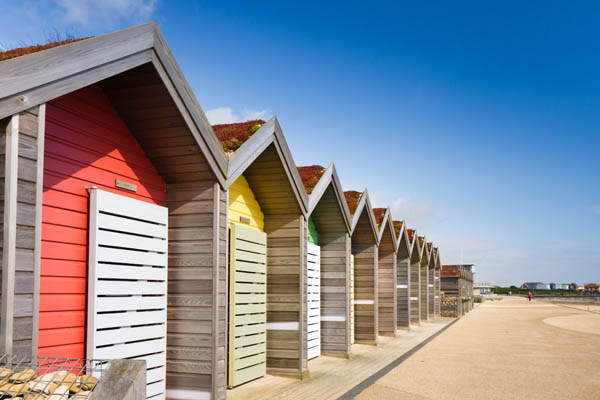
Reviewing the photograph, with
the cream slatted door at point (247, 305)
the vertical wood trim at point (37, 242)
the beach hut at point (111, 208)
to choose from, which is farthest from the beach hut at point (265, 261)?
the vertical wood trim at point (37, 242)

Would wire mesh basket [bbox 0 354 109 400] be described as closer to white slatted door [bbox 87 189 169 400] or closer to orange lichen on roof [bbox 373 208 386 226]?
white slatted door [bbox 87 189 169 400]

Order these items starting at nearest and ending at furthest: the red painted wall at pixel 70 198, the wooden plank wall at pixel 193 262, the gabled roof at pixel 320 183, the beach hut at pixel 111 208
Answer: the beach hut at pixel 111 208, the red painted wall at pixel 70 198, the wooden plank wall at pixel 193 262, the gabled roof at pixel 320 183

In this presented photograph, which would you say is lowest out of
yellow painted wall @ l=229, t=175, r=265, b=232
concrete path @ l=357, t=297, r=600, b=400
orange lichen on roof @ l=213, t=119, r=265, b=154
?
concrete path @ l=357, t=297, r=600, b=400

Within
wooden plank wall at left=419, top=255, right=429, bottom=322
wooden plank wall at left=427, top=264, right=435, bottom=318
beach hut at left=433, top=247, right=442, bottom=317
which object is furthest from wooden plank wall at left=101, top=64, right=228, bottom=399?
beach hut at left=433, top=247, right=442, bottom=317

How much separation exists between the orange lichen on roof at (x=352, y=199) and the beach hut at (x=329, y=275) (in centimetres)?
92

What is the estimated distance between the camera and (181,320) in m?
7.50

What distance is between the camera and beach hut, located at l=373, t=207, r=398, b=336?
61.5 feet

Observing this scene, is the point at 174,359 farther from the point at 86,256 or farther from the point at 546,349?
the point at 546,349

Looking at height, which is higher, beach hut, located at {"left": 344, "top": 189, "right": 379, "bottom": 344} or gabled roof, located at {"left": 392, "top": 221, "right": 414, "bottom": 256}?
gabled roof, located at {"left": 392, "top": 221, "right": 414, "bottom": 256}

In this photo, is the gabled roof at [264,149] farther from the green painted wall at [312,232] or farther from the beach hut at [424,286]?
the beach hut at [424,286]

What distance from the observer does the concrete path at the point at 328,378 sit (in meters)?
9.05

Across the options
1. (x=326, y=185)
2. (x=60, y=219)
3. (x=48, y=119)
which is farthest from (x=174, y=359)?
(x=326, y=185)

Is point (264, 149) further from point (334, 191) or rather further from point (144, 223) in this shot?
point (334, 191)

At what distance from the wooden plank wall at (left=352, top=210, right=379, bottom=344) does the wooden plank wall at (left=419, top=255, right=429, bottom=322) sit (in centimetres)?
1259
